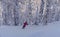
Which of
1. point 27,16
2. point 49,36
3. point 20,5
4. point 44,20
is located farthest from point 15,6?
point 49,36

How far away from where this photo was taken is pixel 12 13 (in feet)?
20.2

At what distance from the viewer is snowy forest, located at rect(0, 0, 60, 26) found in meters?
6.10

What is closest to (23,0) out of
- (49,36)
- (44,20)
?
(44,20)

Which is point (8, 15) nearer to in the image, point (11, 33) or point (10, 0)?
point (10, 0)

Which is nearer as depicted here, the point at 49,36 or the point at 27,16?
the point at 49,36

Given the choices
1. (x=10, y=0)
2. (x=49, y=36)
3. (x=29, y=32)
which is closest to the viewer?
(x=49, y=36)

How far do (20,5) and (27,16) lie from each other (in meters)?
0.47

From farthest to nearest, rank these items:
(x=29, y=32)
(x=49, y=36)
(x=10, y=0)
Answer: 1. (x=10, y=0)
2. (x=29, y=32)
3. (x=49, y=36)

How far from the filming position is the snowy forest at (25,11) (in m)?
6.10

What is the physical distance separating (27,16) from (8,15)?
0.69m

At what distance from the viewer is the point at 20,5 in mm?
6129

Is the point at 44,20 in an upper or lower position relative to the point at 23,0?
lower

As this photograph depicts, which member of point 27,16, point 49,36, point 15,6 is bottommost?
point 49,36

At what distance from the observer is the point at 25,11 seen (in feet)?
20.3
